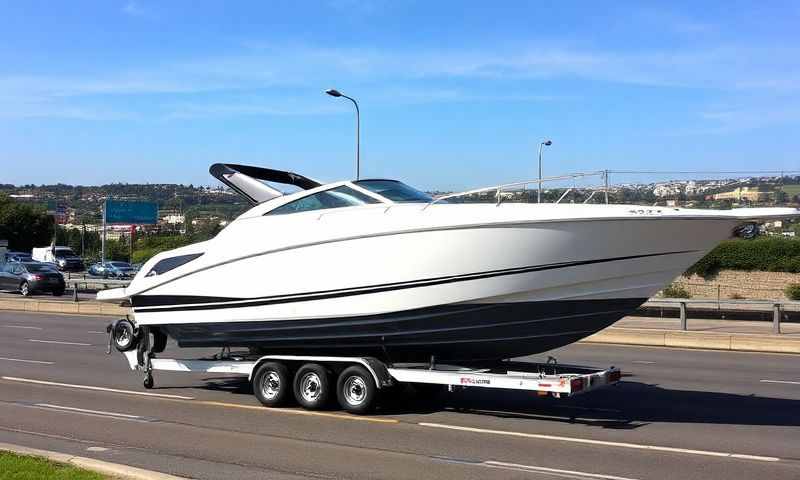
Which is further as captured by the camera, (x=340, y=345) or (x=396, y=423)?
(x=340, y=345)

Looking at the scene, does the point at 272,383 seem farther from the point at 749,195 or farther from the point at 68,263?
the point at 68,263

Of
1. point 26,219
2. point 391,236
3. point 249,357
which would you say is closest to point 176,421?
point 249,357

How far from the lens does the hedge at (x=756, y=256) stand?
112ft

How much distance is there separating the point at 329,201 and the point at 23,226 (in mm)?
93972

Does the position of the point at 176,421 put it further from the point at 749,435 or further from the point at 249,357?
the point at 749,435

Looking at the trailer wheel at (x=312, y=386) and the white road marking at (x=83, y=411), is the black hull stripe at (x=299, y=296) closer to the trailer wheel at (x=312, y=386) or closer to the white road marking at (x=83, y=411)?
the trailer wheel at (x=312, y=386)

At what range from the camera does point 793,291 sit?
32.0m

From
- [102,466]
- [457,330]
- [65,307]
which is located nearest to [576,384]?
[457,330]

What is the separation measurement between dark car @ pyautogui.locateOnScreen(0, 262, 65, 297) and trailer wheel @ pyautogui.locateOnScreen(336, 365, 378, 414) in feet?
112

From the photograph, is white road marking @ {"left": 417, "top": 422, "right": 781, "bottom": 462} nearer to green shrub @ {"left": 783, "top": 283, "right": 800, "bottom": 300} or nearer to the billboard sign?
green shrub @ {"left": 783, "top": 283, "right": 800, "bottom": 300}

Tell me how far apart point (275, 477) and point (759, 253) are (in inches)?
1201

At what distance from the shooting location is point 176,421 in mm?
11500

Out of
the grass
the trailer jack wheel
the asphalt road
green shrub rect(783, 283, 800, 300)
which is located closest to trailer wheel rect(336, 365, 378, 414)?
the asphalt road

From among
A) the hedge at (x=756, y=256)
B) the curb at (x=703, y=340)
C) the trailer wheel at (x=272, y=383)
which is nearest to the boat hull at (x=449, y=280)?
the trailer wheel at (x=272, y=383)
